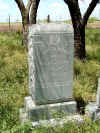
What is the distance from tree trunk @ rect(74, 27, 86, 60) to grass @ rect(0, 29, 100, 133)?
383 millimetres

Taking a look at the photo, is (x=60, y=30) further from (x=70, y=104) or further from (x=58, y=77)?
(x=70, y=104)

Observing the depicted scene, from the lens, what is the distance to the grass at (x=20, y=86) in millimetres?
2906

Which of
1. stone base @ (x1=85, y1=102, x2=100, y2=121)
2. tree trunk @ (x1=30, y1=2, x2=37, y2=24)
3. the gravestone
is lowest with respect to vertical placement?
stone base @ (x1=85, y1=102, x2=100, y2=121)

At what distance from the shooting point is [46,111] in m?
3.24

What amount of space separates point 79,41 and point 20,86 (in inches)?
106

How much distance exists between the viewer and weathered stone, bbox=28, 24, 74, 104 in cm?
306

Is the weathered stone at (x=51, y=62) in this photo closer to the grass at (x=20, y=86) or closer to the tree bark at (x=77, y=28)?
the grass at (x=20, y=86)

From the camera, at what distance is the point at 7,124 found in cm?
312

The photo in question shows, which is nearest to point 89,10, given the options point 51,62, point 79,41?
point 79,41

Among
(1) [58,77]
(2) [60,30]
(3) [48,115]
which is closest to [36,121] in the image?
(3) [48,115]

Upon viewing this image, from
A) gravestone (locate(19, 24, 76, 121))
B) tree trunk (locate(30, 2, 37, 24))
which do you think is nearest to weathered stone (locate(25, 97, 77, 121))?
gravestone (locate(19, 24, 76, 121))

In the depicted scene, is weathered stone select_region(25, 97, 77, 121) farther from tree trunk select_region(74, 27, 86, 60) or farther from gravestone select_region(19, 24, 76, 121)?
tree trunk select_region(74, 27, 86, 60)

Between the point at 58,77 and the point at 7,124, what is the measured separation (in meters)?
1.15

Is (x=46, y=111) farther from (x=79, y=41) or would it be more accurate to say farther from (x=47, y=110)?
(x=79, y=41)
